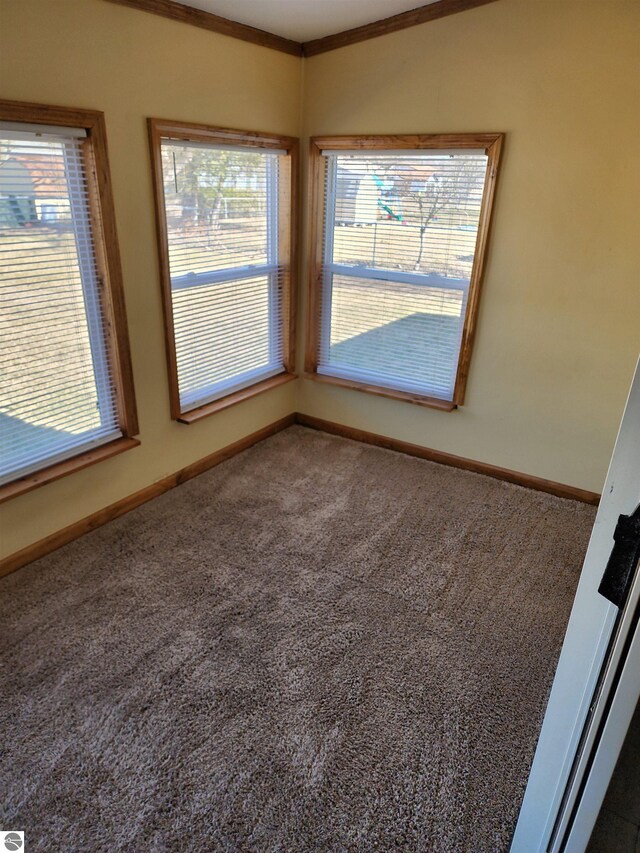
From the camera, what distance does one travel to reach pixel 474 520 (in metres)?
2.94

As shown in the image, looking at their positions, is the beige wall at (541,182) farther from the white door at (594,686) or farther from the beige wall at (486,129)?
the white door at (594,686)

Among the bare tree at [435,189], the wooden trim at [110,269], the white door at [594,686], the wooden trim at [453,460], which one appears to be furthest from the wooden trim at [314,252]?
the white door at [594,686]

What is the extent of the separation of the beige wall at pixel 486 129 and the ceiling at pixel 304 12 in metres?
0.13

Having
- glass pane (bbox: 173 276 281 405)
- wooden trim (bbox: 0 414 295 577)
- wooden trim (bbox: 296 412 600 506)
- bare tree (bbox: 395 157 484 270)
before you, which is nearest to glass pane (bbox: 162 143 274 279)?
glass pane (bbox: 173 276 281 405)

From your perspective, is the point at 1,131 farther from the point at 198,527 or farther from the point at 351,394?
the point at 351,394

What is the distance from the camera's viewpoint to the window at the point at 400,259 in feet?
9.78

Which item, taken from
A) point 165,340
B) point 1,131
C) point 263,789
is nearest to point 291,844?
point 263,789

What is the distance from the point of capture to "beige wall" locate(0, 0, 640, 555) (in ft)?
7.70

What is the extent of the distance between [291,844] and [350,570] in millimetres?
1179

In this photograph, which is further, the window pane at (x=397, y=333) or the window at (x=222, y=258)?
the window pane at (x=397, y=333)

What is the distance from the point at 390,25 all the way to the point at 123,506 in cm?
291

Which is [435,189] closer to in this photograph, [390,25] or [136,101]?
[390,25]

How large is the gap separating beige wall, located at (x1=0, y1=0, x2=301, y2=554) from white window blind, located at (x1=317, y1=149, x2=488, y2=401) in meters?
0.64

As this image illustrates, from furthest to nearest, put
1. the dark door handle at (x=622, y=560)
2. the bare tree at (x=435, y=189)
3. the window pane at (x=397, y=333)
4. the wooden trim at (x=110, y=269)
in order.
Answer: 1. the window pane at (x=397, y=333)
2. the bare tree at (x=435, y=189)
3. the wooden trim at (x=110, y=269)
4. the dark door handle at (x=622, y=560)
